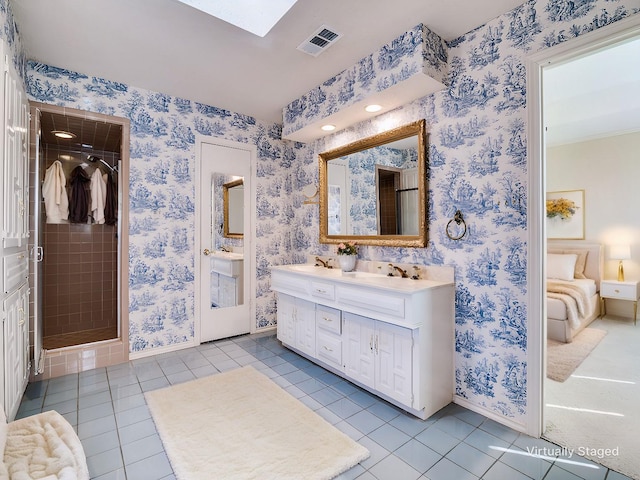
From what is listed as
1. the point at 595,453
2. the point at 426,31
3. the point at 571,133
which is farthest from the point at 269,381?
the point at 571,133

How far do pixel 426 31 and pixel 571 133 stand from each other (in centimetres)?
377

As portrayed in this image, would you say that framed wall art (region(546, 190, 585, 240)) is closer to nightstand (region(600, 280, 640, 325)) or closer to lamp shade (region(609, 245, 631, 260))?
lamp shade (region(609, 245, 631, 260))

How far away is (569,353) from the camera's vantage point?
326 cm

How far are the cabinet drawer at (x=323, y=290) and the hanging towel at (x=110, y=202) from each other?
2668mm

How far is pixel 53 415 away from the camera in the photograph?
155 centimetres

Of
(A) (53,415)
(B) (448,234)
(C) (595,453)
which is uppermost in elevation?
(B) (448,234)

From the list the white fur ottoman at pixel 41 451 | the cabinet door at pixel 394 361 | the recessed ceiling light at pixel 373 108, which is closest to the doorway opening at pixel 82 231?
the white fur ottoman at pixel 41 451

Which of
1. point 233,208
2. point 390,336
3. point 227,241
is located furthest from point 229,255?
point 390,336

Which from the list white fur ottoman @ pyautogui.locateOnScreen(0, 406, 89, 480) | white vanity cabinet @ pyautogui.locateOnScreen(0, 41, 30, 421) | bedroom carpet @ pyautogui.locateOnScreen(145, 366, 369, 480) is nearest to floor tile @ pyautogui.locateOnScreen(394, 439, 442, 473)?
bedroom carpet @ pyautogui.locateOnScreen(145, 366, 369, 480)

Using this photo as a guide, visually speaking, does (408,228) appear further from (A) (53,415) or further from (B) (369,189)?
(A) (53,415)

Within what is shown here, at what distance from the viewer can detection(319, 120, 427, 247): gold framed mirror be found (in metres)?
2.57

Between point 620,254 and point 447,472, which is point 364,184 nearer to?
point 447,472

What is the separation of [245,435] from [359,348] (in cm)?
99

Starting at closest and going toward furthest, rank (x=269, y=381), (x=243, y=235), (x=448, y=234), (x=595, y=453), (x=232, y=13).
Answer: (x=595, y=453), (x=232, y=13), (x=448, y=234), (x=269, y=381), (x=243, y=235)
